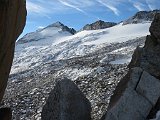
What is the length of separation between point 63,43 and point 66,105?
89.0m

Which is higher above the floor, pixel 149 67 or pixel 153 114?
pixel 149 67

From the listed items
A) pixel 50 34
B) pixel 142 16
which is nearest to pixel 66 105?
pixel 142 16

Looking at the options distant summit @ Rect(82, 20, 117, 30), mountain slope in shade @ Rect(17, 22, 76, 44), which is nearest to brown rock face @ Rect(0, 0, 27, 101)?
mountain slope in shade @ Rect(17, 22, 76, 44)

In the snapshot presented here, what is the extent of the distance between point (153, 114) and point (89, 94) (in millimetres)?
11988

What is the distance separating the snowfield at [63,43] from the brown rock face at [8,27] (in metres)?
57.9

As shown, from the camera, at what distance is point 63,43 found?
108 metres

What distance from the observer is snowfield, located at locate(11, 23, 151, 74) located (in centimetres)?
8584

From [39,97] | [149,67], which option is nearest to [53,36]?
[39,97]

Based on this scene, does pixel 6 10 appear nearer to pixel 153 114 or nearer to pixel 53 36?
pixel 153 114

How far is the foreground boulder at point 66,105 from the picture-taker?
19.6m

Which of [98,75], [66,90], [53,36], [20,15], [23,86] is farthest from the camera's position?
[53,36]

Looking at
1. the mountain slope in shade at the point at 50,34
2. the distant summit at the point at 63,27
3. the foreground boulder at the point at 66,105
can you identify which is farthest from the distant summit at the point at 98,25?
the foreground boulder at the point at 66,105

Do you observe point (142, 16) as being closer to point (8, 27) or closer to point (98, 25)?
point (98, 25)

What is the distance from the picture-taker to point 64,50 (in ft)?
304
